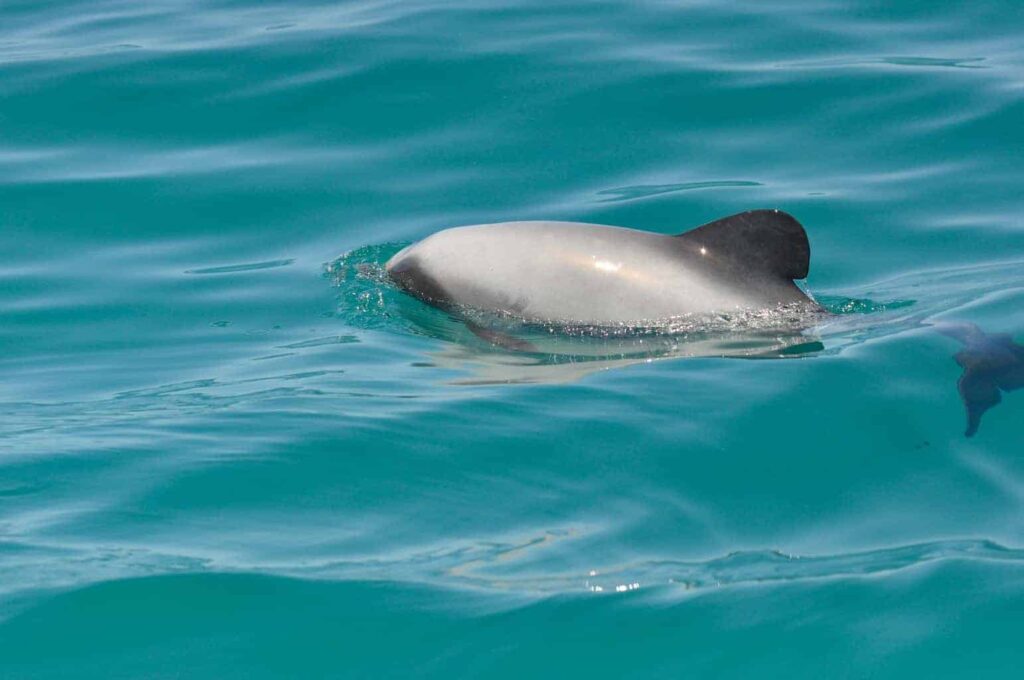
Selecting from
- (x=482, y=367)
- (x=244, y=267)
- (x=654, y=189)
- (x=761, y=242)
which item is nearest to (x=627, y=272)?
(x=761, y=242)

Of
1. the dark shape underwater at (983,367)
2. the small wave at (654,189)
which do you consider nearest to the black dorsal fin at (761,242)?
the dark shape underwater at (983,367)

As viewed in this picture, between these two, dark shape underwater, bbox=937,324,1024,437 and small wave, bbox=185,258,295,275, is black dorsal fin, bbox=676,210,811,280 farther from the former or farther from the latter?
small wave, bbox=185,258,295,275

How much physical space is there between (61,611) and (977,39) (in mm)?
13635

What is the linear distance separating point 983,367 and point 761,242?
78.5 inches

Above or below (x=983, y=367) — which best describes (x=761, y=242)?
above

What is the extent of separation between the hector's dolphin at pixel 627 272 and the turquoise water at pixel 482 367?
0.53 meters

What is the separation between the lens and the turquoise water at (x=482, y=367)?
5.88 meters

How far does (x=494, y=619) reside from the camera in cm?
584

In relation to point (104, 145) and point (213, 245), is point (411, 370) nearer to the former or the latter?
point (213, 245)

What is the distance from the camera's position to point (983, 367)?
845cm

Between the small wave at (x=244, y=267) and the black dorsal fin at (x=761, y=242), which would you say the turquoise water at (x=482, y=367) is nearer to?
the small wave at (x=244, y=267)

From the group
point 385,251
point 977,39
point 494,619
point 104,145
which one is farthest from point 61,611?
point 977,39

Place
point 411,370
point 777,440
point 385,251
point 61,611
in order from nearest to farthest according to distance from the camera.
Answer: point 61,611, point 777,440, point 411,370, point 385,251

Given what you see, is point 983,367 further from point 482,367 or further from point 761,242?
point 482,367
